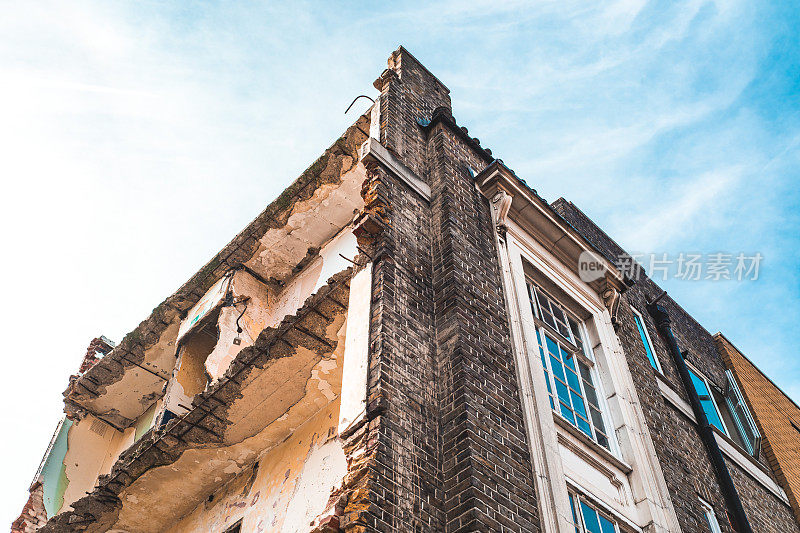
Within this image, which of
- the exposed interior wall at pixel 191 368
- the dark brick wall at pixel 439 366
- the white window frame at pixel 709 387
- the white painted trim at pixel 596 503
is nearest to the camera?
the dark brick wall at pixel 439 366

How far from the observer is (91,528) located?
1016 centimetres

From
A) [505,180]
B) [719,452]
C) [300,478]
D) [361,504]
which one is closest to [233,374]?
[300,478]

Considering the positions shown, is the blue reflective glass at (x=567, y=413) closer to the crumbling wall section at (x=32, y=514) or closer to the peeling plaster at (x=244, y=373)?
the peeling plaster at (x=244, y=373)

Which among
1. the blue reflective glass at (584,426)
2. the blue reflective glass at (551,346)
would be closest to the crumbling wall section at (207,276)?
the blue reflective glass at (551,346)

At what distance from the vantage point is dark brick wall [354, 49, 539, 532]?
6.11m

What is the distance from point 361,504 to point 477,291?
328 centimetres

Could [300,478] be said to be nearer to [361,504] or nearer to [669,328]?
[361,504]

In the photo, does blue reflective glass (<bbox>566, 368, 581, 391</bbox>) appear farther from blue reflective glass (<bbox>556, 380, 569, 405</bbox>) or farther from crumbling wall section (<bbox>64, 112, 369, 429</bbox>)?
crumbling wall section (<bbox>64, 112, 369, 429</bbox>)

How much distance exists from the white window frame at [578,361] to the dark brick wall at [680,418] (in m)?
0.73

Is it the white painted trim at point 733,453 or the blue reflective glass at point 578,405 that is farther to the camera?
the white painted trim at point 733,453

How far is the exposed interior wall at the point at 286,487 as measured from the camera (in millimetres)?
8359

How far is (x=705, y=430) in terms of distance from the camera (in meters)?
12.6

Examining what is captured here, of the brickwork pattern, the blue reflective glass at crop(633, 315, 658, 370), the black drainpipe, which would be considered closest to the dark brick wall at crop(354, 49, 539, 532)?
the blue reflective glass at crop(633, 315, 658, 370)

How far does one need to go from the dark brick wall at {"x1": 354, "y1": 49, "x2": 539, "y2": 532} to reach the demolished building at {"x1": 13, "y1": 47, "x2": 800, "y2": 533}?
1.1 inches
